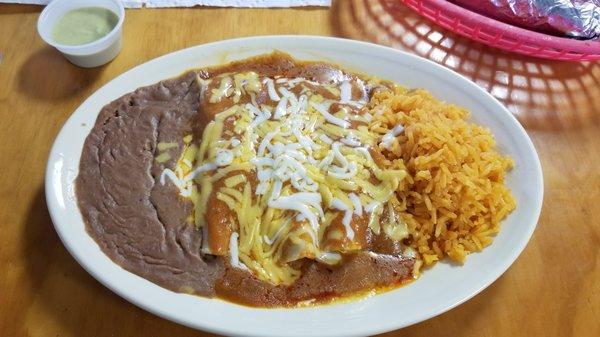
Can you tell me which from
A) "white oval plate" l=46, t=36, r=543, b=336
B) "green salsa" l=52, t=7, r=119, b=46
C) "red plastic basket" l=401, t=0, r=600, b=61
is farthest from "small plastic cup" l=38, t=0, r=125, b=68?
"red plastic basket" l=401, t=0, r=600, b=61

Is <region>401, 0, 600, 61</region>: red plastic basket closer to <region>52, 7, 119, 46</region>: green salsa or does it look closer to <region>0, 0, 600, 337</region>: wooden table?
<region>0, 0, 600, 337</region>: wooden table

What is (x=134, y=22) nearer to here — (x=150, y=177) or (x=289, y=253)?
(x=150, y=177)

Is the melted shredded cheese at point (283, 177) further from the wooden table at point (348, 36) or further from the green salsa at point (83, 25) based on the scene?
the green salsa at point (83, 25)

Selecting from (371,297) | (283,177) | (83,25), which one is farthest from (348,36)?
(371,297)

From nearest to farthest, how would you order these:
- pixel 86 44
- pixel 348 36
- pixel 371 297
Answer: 1. pixel 371 297
2. pixel 86 44
3. pixel 348 36

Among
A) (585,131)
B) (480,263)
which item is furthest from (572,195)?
(480,263)

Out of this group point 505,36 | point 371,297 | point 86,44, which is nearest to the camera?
point 371,297

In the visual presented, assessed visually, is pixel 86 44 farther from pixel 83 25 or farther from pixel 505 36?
pixel 505 36
